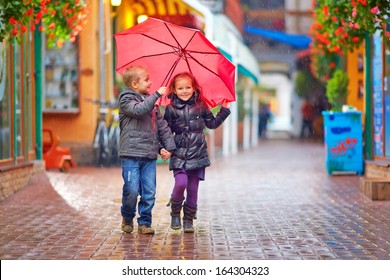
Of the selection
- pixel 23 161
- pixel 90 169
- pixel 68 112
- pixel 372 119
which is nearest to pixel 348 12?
pixel 372 119

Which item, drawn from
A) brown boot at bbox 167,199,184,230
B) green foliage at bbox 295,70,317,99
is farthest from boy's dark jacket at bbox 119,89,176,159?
green foliage at bbox 295,70,317,99

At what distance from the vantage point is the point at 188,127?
8.99m

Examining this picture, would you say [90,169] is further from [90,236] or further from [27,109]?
[90,236]

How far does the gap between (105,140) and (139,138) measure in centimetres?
989

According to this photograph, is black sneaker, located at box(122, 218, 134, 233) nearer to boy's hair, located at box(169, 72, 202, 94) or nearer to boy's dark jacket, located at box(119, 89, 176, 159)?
boy's dark jacket, located at box(119, 89, 176, 159)

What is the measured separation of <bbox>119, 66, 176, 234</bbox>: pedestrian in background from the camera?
29.0 ft

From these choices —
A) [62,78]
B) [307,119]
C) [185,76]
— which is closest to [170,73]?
[185,76]

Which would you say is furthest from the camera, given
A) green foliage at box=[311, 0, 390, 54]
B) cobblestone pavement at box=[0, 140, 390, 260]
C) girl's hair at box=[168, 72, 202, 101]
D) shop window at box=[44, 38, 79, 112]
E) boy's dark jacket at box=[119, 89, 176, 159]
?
shop window at box=[44, 38, 79, 112]

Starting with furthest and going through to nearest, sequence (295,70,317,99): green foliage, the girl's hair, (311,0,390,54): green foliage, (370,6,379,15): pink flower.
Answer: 1. (295,70,317,99): green foliage
2. (311,0,390,54): green foliage
3. (370,6,379,15): pink flower
4. the girl's hair

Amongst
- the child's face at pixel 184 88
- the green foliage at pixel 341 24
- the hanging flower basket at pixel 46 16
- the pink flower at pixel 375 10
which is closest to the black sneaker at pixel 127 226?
the child's face at pixel 184 88

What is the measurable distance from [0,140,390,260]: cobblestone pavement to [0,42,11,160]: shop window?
2.14 ft

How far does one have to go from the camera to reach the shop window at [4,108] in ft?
43.5

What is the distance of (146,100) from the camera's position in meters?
8.64

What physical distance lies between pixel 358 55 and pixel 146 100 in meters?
12.3
